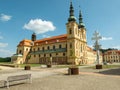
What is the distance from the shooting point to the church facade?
54344mm

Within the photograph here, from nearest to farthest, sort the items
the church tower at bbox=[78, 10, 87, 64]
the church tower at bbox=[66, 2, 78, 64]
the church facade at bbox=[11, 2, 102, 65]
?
the church tower at bbox=[66, 2, 78, 64] < the church facade at bbox=[11, 2, 102, 65] < the church tower at bbox=[78, 10, 87, 64]

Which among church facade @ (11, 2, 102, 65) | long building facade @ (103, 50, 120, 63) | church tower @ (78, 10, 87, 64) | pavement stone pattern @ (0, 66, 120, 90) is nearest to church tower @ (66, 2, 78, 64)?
church facade @ (11, 2, 102, 65)

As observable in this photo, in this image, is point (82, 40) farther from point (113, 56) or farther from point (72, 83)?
point (113, 56)

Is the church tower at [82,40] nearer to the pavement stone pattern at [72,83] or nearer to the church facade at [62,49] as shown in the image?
the church facade at [62,49]

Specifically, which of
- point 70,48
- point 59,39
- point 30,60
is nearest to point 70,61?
point 70,48

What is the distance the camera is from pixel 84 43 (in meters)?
63.6

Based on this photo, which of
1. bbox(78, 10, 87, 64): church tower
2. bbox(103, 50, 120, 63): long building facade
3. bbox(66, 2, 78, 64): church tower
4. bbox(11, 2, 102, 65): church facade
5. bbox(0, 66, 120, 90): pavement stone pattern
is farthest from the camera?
bbox(103, 50, 120, 63): long building facade

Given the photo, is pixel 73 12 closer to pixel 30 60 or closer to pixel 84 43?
pixel 84 43

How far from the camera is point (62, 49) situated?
58.5 metres

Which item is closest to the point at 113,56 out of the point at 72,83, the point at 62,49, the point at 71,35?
the point at 62,49

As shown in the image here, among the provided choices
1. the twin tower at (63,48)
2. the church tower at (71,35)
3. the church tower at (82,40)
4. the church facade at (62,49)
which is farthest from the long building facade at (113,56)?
the church tower at (71,35)

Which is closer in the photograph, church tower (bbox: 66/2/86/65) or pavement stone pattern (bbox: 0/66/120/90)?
pavement stone pattern (bbox: 0/66/120/90)

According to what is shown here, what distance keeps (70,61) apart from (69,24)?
15091 mm

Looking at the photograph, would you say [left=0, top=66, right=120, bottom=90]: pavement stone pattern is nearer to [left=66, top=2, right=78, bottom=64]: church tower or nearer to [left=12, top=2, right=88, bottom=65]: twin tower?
[left=12, top=2, right=88, bottom=65]: twin tower
